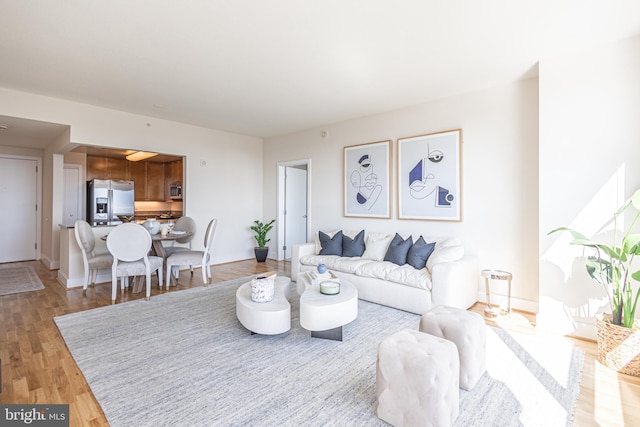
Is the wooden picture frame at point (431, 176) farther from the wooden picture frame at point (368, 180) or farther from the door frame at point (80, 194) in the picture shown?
the door frame at point (80, 194)

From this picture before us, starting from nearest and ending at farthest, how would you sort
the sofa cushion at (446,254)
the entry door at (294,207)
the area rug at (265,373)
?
the area rug at (265,373), the sofa cushion at (446,254), the entry door at (294,207)

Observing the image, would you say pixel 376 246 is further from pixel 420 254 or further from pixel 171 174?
pixel 171 174

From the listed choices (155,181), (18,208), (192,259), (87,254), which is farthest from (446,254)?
(18,208)

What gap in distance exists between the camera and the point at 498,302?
380 centimetres

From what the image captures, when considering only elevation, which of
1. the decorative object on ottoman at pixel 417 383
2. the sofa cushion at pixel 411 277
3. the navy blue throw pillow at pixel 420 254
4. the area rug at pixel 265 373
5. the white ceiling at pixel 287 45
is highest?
the white ceiling at pixel 287 45

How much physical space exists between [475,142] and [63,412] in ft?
15.1

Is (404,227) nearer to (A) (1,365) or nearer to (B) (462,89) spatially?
(B) (462,89)

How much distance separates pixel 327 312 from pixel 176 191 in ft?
16.8

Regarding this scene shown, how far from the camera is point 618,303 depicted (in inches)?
98.1

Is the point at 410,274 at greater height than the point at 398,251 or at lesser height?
lesser

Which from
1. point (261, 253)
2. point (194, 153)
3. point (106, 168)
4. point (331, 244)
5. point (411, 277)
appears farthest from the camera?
point (106, 168)

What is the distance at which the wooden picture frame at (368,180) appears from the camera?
4816 millimetres

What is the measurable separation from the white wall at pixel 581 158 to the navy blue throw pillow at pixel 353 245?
2235mm

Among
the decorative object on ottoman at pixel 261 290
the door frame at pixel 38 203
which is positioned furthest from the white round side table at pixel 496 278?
the door frame at pixel 38 203
